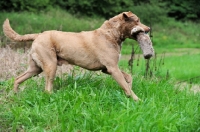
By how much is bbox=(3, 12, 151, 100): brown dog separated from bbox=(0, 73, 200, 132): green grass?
38cm

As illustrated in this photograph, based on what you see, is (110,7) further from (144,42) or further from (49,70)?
(49,70)

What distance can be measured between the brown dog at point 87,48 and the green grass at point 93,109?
38 centimetres

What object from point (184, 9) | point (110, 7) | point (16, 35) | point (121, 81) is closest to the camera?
point (121, 81)

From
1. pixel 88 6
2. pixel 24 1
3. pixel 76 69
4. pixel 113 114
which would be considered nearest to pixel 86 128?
pixel 113 114

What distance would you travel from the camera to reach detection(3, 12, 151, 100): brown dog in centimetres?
685

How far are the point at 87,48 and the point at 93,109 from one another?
148 cm

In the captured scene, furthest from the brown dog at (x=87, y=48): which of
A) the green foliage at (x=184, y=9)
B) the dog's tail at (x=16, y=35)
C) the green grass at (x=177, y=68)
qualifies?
the green foliage at (x=184, y=9)

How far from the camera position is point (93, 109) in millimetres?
5812

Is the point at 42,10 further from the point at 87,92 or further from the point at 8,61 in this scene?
the point at 87,92

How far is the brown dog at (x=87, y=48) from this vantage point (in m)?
6.85

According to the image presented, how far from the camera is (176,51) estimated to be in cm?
2306

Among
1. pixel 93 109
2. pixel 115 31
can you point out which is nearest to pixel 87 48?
pixel 115 31

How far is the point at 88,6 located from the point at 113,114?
86.1 ft

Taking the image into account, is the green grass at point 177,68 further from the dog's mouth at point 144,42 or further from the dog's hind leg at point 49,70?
the dog's hind leg at point 49,70
